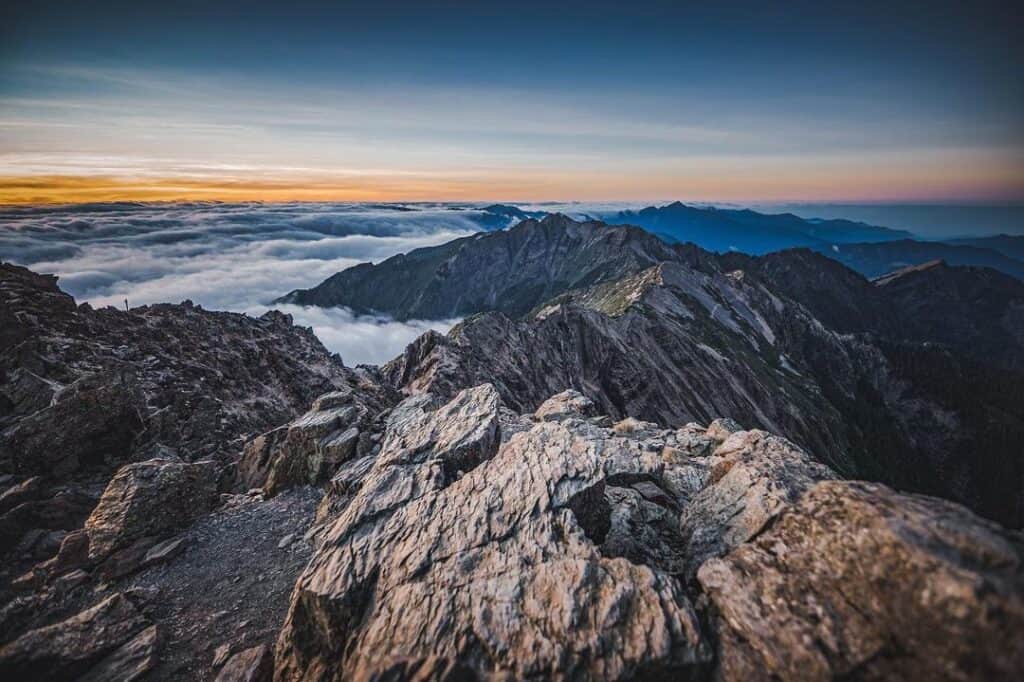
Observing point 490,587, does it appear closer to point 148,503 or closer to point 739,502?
point 739,502

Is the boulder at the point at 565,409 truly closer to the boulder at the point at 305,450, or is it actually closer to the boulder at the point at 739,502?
the boulder at the point at 305,450

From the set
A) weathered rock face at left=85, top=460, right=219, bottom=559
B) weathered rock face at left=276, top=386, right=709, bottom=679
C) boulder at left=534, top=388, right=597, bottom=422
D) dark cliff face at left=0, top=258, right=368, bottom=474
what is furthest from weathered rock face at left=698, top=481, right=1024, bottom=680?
dark cliff face at left=0, top=258, right=368, bottom=474

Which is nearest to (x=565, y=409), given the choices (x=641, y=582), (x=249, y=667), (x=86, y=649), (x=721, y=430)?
(x=721, y=430)

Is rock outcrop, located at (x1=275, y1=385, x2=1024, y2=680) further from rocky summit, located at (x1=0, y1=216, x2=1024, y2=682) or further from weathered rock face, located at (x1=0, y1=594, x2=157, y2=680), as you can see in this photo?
weathered rock face, located at (x1=0, y1=594, x2=157, y2=680)

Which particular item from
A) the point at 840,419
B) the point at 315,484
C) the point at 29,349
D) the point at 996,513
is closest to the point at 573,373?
the point at 315,484

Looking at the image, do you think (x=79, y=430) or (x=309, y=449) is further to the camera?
(x=309, y=449)
